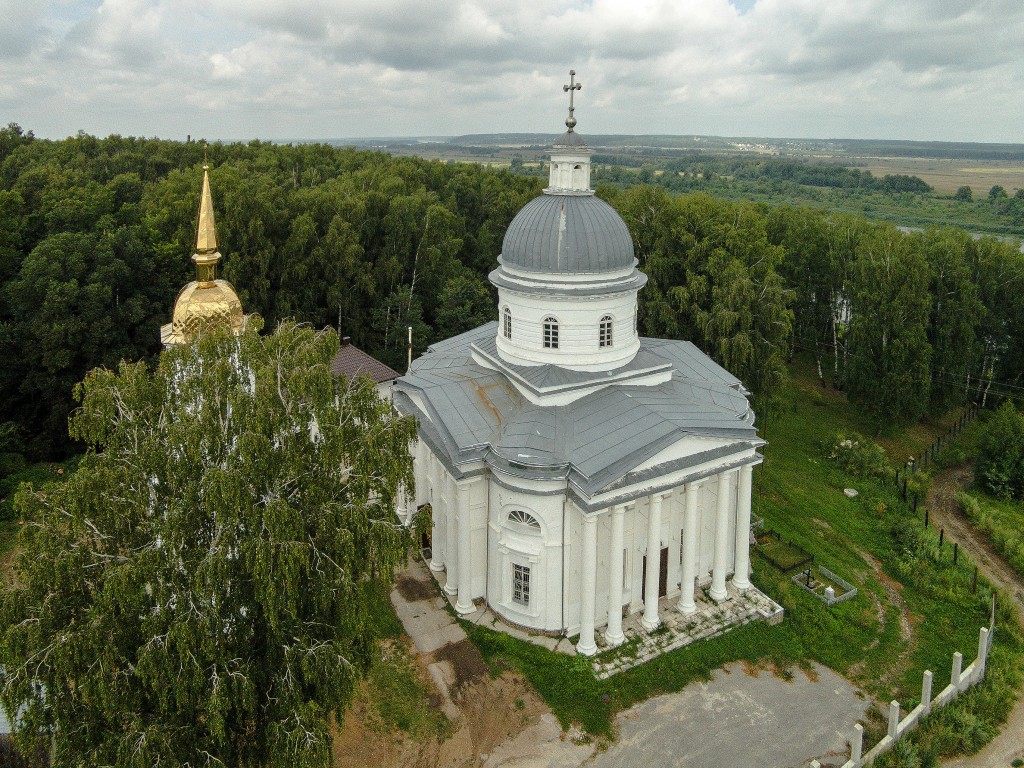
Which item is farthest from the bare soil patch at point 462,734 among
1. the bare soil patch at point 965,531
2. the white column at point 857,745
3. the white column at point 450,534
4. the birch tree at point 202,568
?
the bare soil patch at point 965,531

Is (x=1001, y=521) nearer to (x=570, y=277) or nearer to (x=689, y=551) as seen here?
(x=689, y=551)

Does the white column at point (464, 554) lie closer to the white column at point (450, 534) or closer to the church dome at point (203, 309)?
the white column at point (450, 534)

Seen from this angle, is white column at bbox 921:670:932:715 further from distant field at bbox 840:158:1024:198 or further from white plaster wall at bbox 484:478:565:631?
distant field at bbox 840:158:1024:198

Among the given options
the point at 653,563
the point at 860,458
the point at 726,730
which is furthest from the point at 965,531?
the point at 726,730

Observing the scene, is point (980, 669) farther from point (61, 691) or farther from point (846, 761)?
point (61, 691)

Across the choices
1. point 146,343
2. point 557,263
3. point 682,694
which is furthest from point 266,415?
point 146,343

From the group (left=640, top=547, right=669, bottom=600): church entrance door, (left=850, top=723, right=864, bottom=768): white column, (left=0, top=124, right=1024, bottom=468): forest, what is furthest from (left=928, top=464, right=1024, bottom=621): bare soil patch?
(left=640, top=547, right=669, bottom=600): church entrance door
